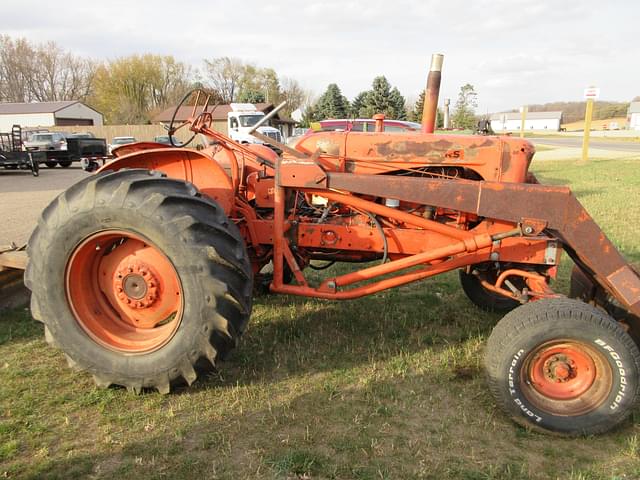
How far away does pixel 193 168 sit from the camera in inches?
136

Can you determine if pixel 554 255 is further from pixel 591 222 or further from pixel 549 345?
pixel 549 345

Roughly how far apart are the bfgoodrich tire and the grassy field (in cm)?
12

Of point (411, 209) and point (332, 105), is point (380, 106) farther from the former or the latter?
point (411, 209)

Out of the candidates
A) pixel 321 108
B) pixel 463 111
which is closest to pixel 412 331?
pixel 463 111

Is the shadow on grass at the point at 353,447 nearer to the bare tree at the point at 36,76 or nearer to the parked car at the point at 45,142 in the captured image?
the parked car at the point at 45,142

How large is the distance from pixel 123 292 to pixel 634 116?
103 meters

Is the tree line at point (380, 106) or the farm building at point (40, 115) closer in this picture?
the tree line at point (380, 106)

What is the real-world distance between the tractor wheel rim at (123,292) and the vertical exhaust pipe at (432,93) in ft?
6.75

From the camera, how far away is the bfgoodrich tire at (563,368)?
2.59 m

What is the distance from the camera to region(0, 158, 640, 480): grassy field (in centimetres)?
237

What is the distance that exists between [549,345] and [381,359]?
1121 millimetres

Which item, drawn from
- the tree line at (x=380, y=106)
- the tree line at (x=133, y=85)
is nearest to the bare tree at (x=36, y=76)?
the tree line at (x=133, y=85)

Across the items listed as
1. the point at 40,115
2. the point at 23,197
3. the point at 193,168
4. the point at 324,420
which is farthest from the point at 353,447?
the point at 40,115

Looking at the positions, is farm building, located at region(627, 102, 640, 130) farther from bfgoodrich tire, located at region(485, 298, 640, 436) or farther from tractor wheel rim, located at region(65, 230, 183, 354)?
tractor wheel rim, located at region(65, 230, 183, 354)
